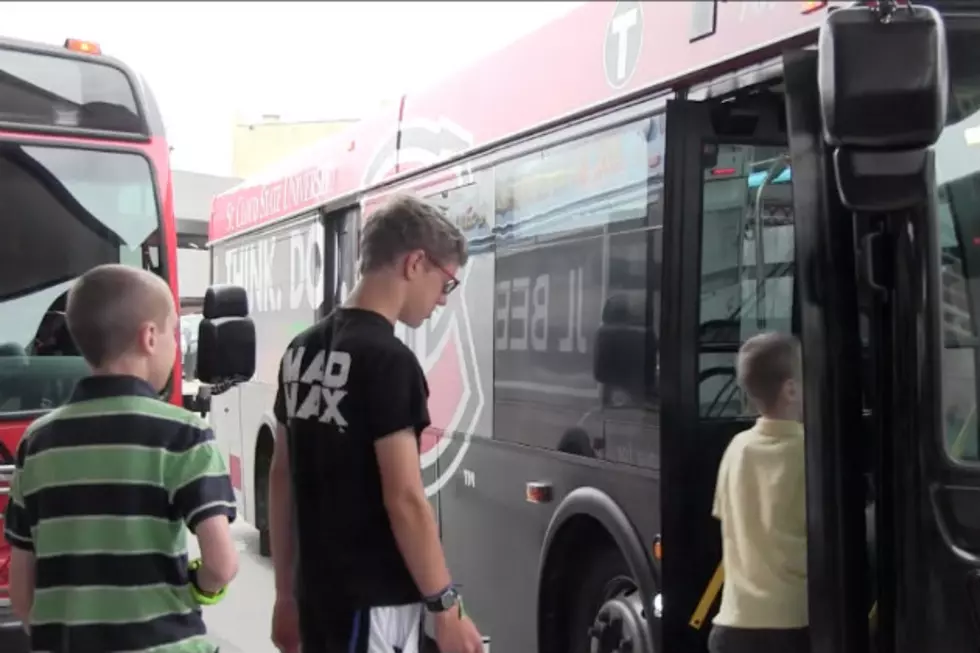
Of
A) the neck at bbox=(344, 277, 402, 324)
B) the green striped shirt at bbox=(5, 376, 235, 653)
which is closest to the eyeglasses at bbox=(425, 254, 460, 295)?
the neck at bbox=(344, 277, 402, 324)

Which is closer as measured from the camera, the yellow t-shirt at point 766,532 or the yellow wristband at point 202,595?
the yellow wristband at point 202,595

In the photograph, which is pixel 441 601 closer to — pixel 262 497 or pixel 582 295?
pixel 582 295

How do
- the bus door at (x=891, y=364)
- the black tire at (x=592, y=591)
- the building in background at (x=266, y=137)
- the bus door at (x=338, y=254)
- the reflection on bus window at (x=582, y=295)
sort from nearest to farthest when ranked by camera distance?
the bus door at (x=891, y=364), the reflection on bus window at (x=582, y=295), the black tire at (x=592, y=591), the bus door at (x=338, y=254), the building in background at (x=266, y=137)

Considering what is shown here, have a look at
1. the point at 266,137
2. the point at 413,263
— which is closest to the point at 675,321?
the point at 413,263

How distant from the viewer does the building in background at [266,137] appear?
37.1 meters

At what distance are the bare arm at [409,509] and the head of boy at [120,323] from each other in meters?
0.54

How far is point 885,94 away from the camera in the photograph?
8.21ft

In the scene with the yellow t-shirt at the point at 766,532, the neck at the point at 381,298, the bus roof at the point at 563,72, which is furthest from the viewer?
the bus roof at the point at 563,72

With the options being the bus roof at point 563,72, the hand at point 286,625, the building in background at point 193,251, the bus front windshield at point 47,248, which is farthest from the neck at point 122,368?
the building in background at point 193,251

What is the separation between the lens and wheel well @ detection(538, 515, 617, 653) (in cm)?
415

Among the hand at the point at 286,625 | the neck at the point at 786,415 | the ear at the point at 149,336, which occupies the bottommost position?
the hand at the point at 286,625

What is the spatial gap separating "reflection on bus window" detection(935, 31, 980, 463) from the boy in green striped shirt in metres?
1.77

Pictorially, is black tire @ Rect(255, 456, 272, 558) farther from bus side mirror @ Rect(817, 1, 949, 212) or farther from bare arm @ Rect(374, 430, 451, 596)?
bus side mirror @ Rect(817, 1, 949, 212)

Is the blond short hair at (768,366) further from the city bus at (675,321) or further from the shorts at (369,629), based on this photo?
the shorts at (369,629)
